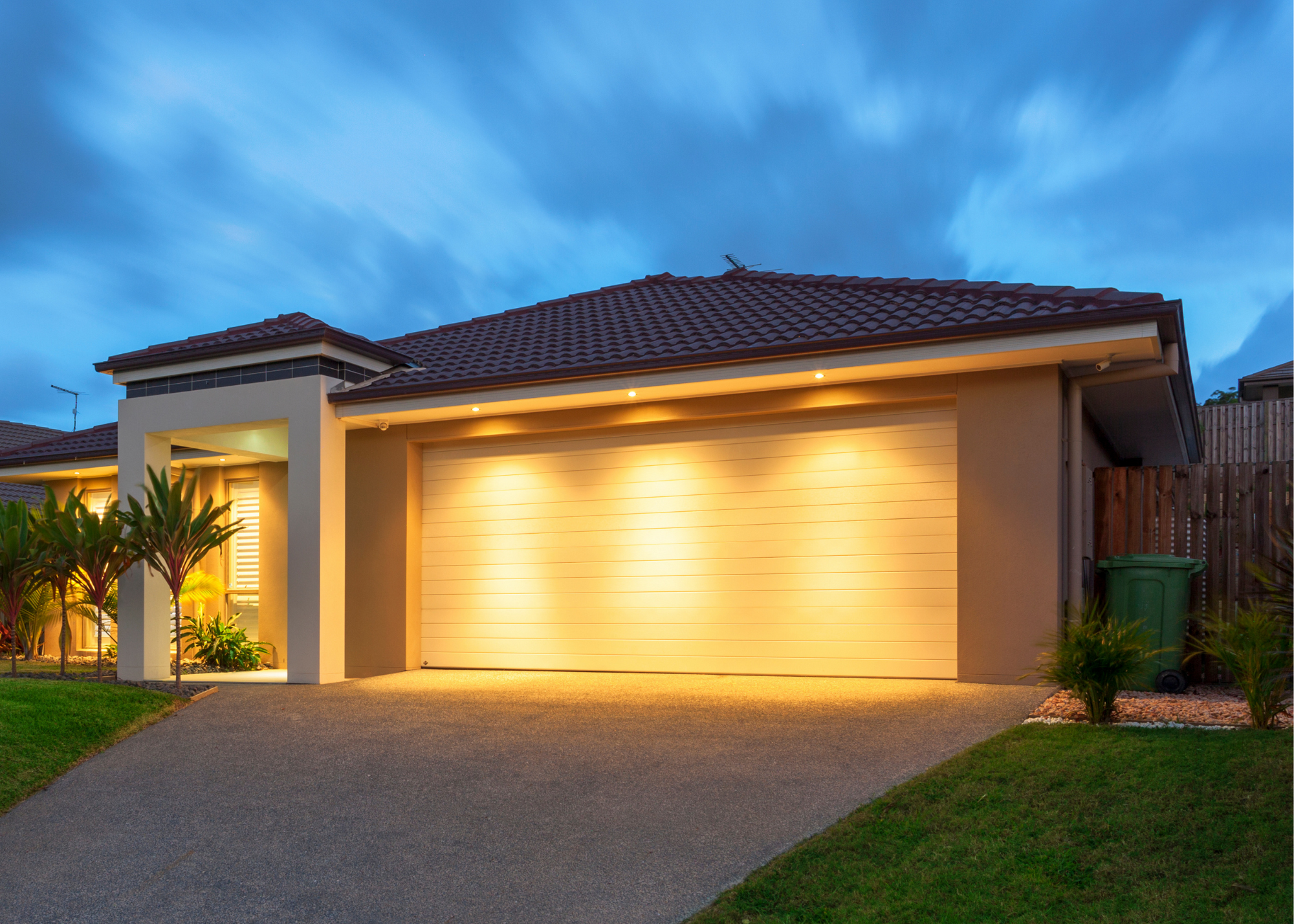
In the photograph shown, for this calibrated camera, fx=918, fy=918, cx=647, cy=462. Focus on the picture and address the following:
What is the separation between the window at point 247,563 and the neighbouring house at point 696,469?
6.62ft

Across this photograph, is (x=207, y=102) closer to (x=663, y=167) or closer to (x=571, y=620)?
(x=571, y=620)

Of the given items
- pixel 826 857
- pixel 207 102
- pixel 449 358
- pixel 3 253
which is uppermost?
pixel 3 253

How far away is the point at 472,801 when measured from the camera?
580cm

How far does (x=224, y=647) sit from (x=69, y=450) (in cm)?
518

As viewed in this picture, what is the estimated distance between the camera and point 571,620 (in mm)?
10523

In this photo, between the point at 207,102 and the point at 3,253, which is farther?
the point at 3,253

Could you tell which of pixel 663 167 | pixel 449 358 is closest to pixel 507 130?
pixel 663 167

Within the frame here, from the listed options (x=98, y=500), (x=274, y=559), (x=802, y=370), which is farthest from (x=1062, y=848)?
(x=98, y=500)

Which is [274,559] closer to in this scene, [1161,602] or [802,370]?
[802,370]

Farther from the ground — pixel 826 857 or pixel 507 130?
pixel 507 130

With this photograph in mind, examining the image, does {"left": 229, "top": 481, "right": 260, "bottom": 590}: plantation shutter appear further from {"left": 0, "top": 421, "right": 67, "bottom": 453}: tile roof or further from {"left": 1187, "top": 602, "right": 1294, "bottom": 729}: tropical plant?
{"left": 0, "top": 421, "right": 67, "bottom": 453}: tile roof

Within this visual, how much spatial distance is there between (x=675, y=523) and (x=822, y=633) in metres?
1.97

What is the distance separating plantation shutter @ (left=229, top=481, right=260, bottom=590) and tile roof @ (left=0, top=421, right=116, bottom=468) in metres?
2.19

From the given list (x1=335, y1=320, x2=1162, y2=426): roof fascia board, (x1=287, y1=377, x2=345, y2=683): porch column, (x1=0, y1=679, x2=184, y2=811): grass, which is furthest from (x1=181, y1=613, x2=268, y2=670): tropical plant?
(x1=335, y1=320, x2=1162, y2=426): roof fascia board
